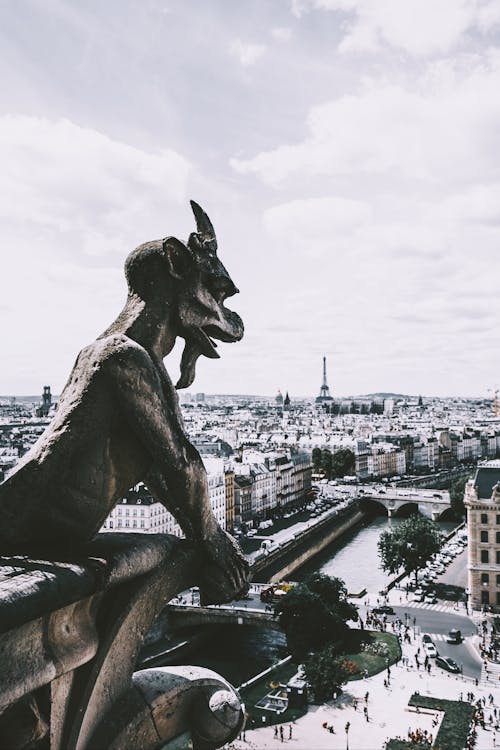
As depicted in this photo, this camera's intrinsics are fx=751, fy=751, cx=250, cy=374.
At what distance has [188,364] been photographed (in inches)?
176

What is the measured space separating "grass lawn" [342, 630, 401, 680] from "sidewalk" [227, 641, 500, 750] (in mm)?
708

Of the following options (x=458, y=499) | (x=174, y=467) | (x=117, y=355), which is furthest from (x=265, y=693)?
(x=458, y=499)

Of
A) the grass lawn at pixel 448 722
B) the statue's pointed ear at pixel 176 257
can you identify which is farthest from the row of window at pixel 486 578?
the statue's pointed ear at pixel 176 257

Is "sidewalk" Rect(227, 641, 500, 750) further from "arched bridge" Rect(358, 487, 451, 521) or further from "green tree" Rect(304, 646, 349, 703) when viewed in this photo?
"arched bridge" Rect(358, 487, 451, 521)

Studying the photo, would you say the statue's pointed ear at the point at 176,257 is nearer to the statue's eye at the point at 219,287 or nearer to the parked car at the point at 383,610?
the statue's eye at the point at 219,287

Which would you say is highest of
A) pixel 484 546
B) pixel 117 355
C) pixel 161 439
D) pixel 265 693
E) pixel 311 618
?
pixel 117 355

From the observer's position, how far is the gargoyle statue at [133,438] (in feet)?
11.6

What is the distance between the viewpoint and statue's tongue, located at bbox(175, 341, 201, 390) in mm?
4406

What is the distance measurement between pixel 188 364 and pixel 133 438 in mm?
844

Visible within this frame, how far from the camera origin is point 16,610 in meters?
2.78

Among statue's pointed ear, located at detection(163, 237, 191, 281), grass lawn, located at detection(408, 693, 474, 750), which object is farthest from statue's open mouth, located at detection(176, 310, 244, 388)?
grass lawn, located at detection(408, 693, 474, 750)

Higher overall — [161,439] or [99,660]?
[161,439]

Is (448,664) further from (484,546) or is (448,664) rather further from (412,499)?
(412,499)

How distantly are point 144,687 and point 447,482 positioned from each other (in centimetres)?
9935
